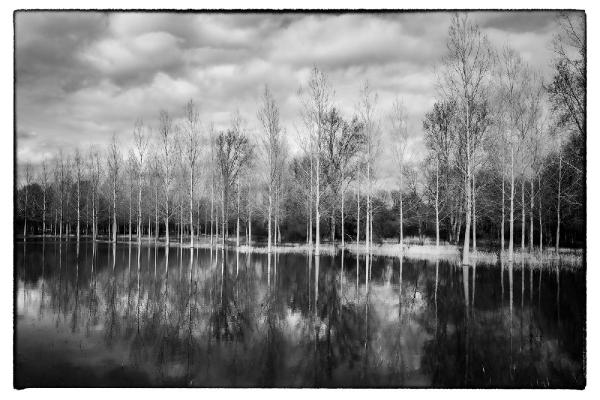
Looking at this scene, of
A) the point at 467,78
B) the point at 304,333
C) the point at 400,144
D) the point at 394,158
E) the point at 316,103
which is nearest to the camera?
the point at 304,333

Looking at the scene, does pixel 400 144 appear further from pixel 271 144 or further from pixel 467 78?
pixel 467 78

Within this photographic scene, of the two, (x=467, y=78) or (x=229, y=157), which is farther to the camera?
(x=229, y=157)

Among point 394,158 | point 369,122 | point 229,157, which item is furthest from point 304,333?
point 229,157

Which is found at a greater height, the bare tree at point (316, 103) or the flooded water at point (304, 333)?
the bare tree at point (316, 103)

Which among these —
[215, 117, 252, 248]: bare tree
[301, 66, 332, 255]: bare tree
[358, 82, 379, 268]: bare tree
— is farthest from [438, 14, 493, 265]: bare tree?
[215, 117, 252, 248]: bare tree

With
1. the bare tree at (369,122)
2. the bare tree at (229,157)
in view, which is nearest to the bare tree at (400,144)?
the bare tree at (369,122)

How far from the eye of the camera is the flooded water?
596 cm

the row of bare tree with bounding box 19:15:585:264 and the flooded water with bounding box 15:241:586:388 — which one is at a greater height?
the row of bare tree with bounding box 19:15:585:264

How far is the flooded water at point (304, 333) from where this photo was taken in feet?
19.6

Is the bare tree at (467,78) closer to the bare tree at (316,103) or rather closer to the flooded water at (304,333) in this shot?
the bare tree at (316,103)

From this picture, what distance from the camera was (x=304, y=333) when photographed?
7.11 metres

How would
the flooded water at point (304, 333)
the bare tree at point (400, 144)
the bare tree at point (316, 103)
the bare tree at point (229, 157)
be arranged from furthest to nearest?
the bare tree at point (229, 157) < the bare tree at point (400, 144) < the bare tree at point (316, 103) < the flooded water at point (304, 333)

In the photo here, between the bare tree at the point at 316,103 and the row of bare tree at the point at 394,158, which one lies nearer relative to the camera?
the row of bare tree at the point at 394,158

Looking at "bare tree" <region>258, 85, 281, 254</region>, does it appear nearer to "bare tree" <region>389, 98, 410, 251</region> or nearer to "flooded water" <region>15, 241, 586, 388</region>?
"bare tree" <region>389, 98, 410, 251</region>
